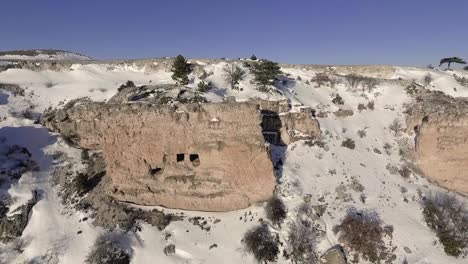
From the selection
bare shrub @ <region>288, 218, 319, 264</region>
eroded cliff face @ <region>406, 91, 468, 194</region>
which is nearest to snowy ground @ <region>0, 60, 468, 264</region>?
bare shrub @ <region>288, 218, 319, 264</region>

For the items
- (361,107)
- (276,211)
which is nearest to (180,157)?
(276,211)

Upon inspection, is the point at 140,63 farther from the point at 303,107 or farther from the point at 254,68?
the point at 303,107

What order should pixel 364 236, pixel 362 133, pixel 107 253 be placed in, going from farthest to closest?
pixel 362 133, pixel 364 236, pixel 107 253

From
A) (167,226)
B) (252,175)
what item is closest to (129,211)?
(167,226)

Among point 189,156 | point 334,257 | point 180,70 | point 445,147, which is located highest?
point 180,70

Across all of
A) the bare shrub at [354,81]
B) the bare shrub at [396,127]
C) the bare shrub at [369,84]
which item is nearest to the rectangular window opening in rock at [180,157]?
the bare shrub at [396,127]

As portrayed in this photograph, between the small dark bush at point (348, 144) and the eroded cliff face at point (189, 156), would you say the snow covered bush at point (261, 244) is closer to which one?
the eroded cliff face at point (189, 156)

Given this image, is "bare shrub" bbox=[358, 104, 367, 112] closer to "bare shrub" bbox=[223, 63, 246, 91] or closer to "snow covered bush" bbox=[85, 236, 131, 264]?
"bare shrub" bbox=[223, 63, 246, 91]

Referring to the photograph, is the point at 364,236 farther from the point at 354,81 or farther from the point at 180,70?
the point at 354,81
